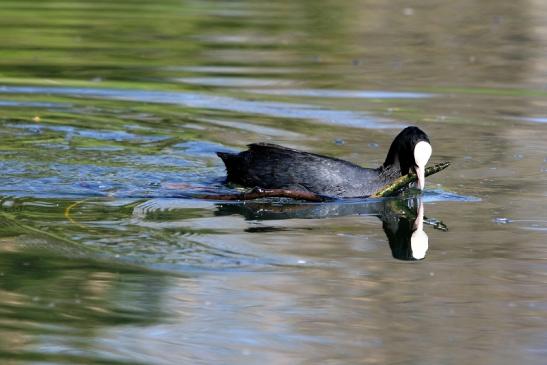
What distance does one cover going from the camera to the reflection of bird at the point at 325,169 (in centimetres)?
725

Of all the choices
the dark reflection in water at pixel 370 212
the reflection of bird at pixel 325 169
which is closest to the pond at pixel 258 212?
the dark reflection in water at pixel 370 212

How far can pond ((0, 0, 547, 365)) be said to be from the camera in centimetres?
484

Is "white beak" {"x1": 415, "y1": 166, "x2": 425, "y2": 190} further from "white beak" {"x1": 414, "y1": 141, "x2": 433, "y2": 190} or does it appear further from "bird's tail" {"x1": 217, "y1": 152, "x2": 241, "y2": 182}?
"bird's tail" {"x1": 217, "y1": 152, "x2": 241, "y2": 182}

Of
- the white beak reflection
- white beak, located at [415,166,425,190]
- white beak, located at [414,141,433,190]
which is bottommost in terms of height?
the white beak reflection

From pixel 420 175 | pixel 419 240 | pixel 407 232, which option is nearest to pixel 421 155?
pixel 420 175

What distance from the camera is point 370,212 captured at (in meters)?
7.17

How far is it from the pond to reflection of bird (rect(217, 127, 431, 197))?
0.12 meters

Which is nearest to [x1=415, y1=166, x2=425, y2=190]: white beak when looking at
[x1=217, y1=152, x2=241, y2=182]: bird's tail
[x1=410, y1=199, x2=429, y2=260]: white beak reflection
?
[x1=410, y1=199, x2=429, y2=260]: white beak reflection

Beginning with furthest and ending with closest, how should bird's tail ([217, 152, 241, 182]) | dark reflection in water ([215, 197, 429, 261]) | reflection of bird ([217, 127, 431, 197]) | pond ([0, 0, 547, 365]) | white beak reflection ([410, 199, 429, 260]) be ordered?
bird's tail ([217, 152, 241, 182]) < reflection of bird ([217, 127, 431, 197]) < dark reflection in water ([215, 197, 429, 261]) < white beak reflection ([410, 199, 429, 260]) < pond ([0, 0, 547, 365])

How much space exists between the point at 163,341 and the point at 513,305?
5.30ft

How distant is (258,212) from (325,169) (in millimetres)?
514

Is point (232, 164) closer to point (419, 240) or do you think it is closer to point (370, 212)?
point (370, 212)

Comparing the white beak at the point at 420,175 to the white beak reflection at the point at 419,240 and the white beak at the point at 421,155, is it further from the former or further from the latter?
the white beak reflection at the point at 419,240

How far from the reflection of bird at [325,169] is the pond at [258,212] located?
0.40 ft
